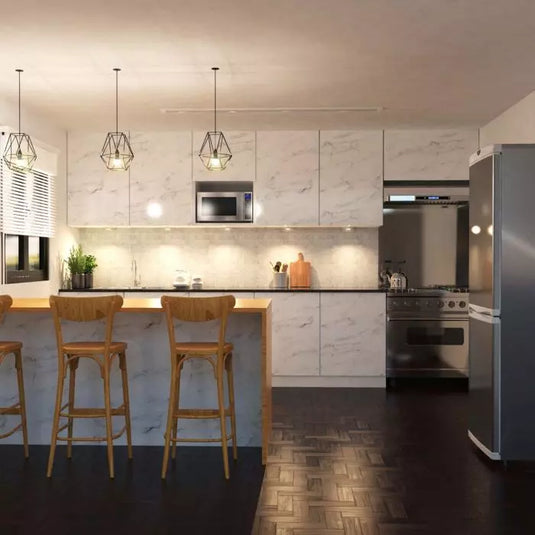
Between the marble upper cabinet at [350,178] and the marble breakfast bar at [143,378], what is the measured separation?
8.78 ft

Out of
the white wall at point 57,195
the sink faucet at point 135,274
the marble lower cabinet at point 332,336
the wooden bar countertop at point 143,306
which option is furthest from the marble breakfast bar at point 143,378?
the sink faucet at point 135,274

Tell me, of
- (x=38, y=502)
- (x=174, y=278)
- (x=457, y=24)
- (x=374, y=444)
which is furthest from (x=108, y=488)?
(x=174, y=278)

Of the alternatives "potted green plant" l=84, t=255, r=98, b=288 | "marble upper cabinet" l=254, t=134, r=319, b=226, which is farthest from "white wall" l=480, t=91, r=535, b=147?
"potted green plant" l=84, t=255, r=98, b=288

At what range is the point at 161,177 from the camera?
23.4 feet

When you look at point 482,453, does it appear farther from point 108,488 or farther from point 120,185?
point 120,185

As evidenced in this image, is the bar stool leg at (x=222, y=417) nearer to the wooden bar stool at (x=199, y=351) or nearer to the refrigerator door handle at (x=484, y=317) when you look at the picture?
the wooden bar stool at (x=199, y=351)

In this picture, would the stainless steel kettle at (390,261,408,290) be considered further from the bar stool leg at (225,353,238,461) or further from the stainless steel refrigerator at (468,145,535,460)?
the bar stool leg at (225,353,238,461)

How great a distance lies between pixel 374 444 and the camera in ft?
15.6

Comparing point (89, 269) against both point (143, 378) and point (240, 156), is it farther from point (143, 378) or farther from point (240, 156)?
point (143, 378)

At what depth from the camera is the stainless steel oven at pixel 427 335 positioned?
6.89m

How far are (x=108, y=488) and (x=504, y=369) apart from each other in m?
2.40

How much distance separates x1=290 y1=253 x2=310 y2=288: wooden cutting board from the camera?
24.2ft

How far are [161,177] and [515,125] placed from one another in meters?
3.38

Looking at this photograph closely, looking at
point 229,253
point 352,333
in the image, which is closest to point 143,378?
point 352,333
